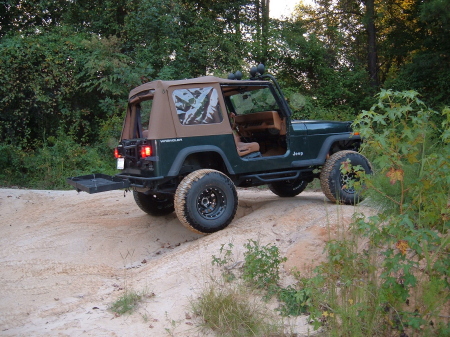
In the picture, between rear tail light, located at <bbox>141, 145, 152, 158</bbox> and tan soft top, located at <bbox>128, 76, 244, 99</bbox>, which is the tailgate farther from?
tan soft top, located at <bbox>128, 76, 244, 99</bbox>

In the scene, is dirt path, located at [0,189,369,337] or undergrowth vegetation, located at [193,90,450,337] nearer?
undergrowth vegetation, located at [193,90,450,337]

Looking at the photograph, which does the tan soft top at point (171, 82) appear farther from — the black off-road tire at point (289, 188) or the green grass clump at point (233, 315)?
the green grass clump at point (233, 315)

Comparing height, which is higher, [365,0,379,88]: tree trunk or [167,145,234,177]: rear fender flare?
[365,0,379,88]: tree trunk

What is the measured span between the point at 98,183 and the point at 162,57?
8797 mm

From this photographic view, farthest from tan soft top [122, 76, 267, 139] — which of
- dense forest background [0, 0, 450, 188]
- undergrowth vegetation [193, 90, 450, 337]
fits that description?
dense forest background [0, 0, 450, 188]

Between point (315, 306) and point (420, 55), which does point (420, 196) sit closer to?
point (315, 306)

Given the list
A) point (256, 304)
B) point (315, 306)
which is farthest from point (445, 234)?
point (256, 304)

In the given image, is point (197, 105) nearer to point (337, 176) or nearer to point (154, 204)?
point (154, 204)

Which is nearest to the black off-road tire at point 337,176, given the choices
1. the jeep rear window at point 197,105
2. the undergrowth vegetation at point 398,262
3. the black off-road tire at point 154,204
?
the jeep rear window at point 197,105

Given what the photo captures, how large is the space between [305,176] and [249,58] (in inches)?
396

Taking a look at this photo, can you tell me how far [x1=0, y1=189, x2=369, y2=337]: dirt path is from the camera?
434 centimetres

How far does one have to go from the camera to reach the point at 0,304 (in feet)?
16.0

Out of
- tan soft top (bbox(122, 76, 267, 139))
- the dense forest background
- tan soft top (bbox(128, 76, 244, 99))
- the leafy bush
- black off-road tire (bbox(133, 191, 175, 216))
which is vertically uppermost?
the dense forest background

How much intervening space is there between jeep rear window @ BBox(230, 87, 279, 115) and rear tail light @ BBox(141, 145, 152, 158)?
2.01 metres
